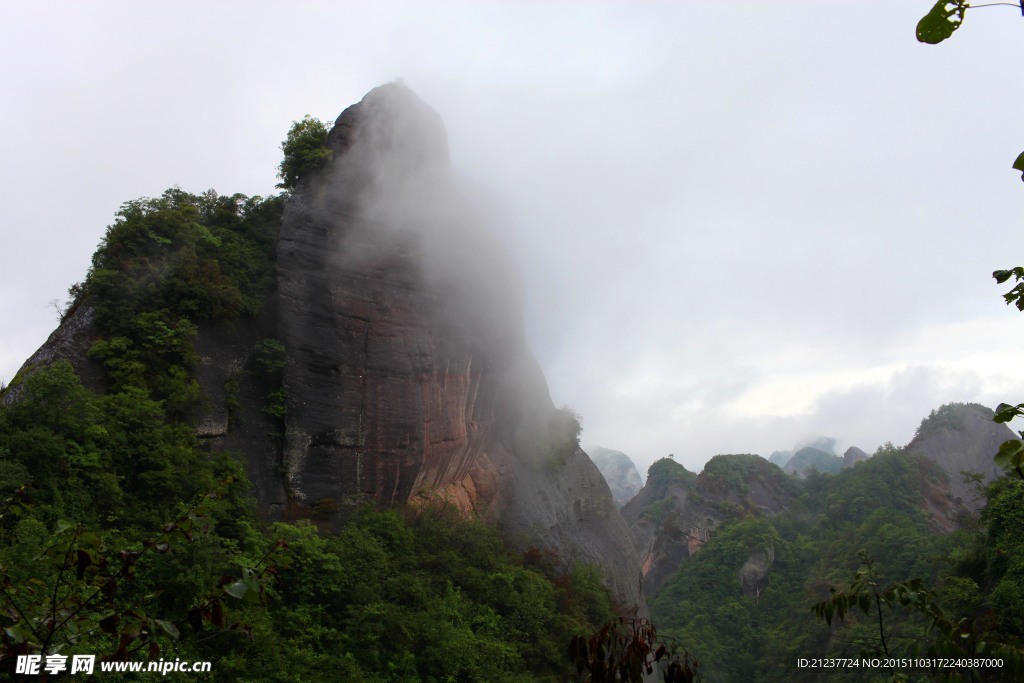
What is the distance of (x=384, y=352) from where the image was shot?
60.8 feet

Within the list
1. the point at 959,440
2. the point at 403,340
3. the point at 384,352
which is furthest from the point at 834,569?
the point at 384,352

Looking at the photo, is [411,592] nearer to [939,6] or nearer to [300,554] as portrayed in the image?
[300,554]

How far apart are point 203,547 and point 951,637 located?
1101 cm

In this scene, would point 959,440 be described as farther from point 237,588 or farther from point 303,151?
point 237,588

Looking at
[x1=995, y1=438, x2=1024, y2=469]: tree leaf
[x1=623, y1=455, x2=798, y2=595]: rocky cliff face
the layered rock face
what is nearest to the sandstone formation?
[x1=623, y1=455, x2=798, y2=595]: rocky cliff face

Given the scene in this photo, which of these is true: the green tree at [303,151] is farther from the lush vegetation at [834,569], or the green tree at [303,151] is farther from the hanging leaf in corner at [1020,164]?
the lush vegetation at [834,569]

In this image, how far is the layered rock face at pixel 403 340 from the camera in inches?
685

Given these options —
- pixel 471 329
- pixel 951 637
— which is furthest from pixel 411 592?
pixel 951 637

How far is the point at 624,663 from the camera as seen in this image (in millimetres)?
4074

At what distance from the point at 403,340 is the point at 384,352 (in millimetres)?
Result: 755

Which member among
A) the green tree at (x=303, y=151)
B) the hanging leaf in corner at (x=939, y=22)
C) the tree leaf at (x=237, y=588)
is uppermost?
the green tree at (x=303, y=151)

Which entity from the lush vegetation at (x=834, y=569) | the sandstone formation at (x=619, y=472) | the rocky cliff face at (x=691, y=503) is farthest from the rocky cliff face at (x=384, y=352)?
the sandstone formation at (x=619, y=472)

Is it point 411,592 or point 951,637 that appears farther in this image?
point 411,592

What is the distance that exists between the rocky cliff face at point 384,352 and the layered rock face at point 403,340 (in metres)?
0.05
